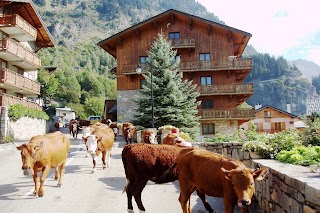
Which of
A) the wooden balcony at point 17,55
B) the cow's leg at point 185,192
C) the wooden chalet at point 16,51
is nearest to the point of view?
the cow's leg at point 185,192

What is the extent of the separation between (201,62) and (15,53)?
66.6 ft

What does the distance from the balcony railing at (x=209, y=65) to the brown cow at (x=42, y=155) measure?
26.9 meters

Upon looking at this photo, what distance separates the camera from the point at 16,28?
30.7 metres

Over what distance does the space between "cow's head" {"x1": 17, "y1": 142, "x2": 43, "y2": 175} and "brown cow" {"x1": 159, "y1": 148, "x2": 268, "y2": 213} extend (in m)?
3.70

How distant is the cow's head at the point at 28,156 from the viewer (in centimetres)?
764

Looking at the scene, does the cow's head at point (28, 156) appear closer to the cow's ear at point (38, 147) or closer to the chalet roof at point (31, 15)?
the cow's ear at point (38, 147)

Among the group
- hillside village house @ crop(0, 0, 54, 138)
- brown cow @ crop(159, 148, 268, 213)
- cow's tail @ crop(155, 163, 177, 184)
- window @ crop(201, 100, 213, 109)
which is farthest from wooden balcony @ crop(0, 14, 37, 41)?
brown cow @ crop(159, 148, 268, 213)

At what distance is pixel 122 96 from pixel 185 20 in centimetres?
1237

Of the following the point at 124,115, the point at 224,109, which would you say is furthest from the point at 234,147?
the point at 124,115

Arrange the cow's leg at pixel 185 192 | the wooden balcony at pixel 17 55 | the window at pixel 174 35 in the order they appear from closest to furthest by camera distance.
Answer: the cow's leg at pixel 185 192
the wooden balcony at pixel 17 55
the window at pixel 174 35

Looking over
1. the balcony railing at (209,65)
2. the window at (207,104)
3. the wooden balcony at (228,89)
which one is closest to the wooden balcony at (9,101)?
the balcony railing at (209,65)

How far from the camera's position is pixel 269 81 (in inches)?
7470

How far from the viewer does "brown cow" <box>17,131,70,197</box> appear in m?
7.82

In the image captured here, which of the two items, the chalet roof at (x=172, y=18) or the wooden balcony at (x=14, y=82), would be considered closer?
the wooden balcony at (x=14, y=82)
